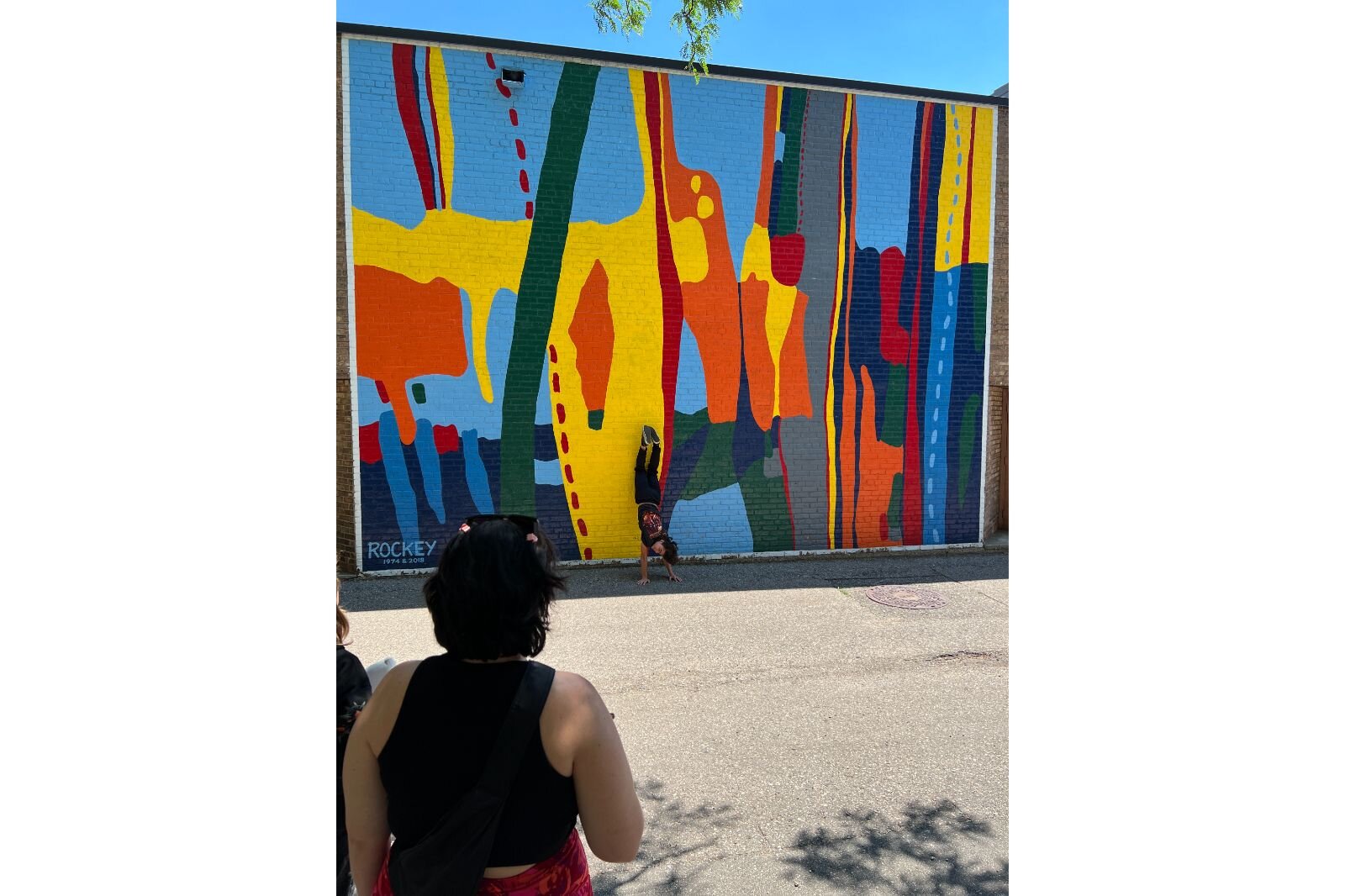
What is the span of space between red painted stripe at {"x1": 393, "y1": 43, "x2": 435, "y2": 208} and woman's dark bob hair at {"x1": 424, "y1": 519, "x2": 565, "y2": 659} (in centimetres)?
820

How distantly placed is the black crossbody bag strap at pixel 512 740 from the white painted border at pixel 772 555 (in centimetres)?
787

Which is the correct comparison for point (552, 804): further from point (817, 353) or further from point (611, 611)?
point (817, 353)

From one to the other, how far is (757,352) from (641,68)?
3711mm

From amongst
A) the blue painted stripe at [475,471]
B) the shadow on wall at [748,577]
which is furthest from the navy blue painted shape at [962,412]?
the blue painted stripe at [475,471]

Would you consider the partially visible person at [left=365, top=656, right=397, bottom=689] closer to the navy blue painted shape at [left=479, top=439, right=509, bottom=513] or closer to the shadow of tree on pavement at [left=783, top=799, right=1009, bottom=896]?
the shadow of tree on pavement at [left=783, top=799, right=1009, bottom=896]

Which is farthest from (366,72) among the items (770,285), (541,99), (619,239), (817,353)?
(817,353)

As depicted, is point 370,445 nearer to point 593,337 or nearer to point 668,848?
point 593,337

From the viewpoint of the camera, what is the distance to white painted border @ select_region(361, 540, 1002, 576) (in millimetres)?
9281

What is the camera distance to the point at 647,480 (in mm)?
9211

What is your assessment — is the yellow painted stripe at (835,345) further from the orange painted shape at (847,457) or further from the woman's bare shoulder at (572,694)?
the woman's bare shoulder at (572,694)

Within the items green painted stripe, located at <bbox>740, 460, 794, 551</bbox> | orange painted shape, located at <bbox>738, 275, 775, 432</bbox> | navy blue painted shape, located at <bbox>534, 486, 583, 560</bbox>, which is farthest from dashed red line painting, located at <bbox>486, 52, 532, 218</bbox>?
green painted stripe, located at <bbox>740, 460, 794, 551</bbox>

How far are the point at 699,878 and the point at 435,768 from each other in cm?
222

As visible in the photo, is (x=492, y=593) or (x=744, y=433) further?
(x=744, y=433)

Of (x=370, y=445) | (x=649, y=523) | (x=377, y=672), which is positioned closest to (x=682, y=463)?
(x=649, y=523)
